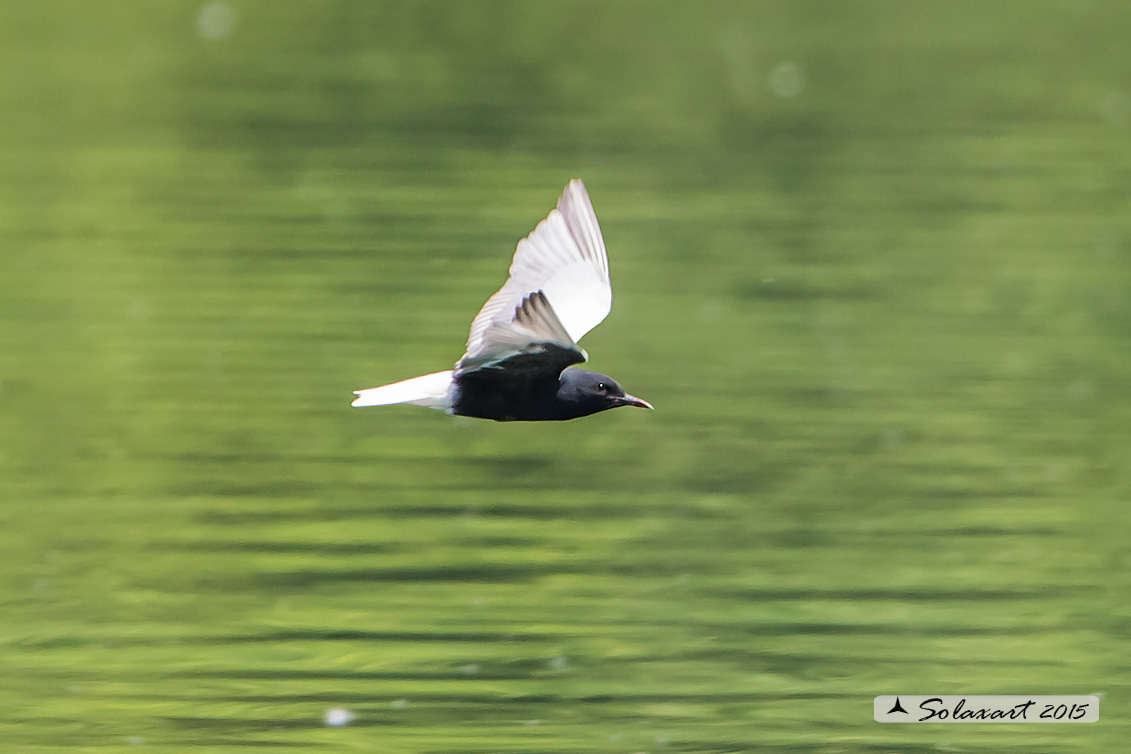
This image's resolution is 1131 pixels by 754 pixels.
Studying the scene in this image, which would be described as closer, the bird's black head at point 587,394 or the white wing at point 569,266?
the bird's black head at point 587,394

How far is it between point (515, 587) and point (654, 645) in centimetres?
67

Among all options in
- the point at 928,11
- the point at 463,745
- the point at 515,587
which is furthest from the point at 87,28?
the point at 463,745

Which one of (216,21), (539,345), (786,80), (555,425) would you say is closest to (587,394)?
(539,345)

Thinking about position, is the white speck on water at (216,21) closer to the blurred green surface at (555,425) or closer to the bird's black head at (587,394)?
the blurred green surface at (555,425)

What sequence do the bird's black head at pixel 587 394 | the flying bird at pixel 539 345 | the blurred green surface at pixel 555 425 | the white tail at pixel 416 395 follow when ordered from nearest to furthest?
the flying bird at pixel 539 345, the white tail at pixel 416 395, the bird's black head at pixel 587 394, the blurred green surface at pixel 555 425

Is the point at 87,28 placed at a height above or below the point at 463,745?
above

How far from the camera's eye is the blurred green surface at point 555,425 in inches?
310

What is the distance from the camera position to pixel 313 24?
2292 centimetres

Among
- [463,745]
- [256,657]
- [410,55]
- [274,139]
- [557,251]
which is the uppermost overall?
[410,55]

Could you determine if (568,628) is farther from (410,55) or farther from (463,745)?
(410,55)

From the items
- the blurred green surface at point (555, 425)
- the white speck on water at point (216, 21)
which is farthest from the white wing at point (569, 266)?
the white speck on water at point (216, 21)

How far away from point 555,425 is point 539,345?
484cm

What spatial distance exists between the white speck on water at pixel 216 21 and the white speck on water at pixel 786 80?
543 centimetres

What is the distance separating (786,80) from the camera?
20.0m
